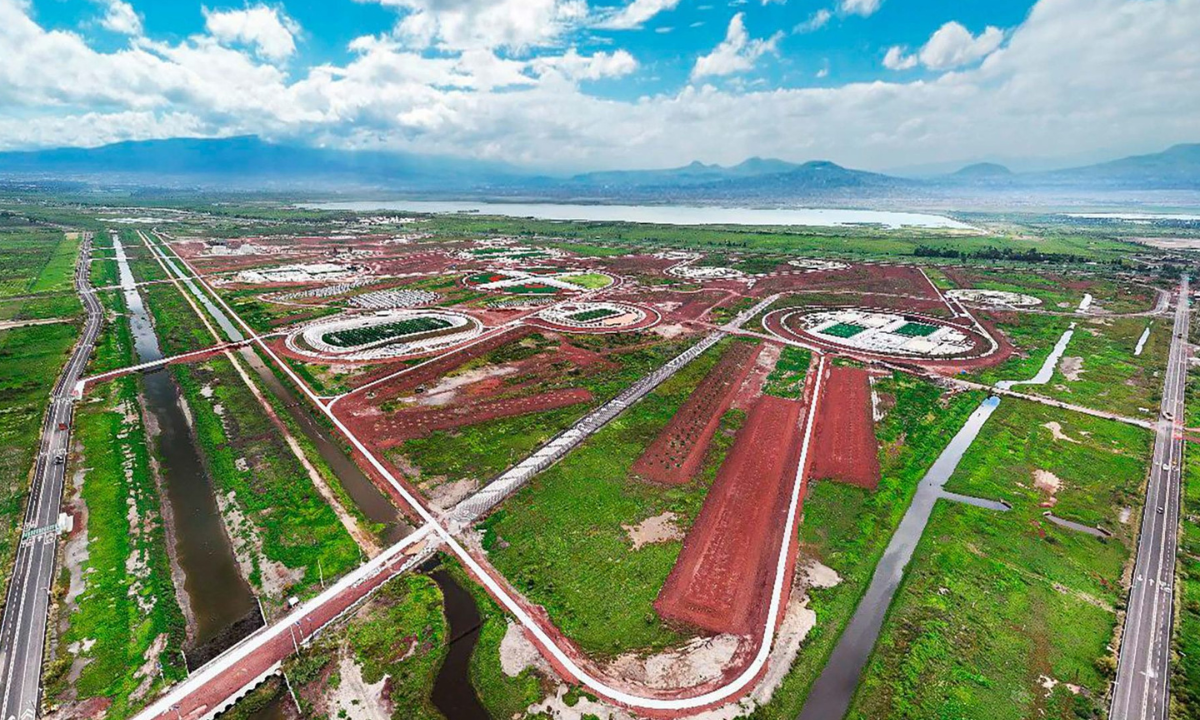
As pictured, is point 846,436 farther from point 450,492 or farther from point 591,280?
point 591,280

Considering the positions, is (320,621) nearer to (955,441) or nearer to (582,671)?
(582,671)

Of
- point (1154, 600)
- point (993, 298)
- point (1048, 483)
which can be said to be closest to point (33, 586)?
point (1154, 600)

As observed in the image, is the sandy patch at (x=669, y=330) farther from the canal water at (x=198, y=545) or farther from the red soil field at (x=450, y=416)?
the canal water at (x=198, y=545)

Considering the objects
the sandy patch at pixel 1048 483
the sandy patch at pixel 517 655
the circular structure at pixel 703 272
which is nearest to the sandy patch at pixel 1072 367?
the sandy patch at pixel 1048 483

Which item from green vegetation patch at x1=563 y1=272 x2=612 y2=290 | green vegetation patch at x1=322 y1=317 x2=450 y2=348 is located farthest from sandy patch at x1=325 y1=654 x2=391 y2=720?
green vegetation patch at x1=563 y1=272 x2=612 y2=290

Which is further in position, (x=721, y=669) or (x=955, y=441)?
(x=955, y=441)

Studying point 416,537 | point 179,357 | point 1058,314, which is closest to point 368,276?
point 179,357

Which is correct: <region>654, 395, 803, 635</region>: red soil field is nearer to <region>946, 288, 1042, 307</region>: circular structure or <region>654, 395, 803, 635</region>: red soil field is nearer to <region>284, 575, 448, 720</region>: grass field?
<region>284, 575, 448, 720</region>: grass field
